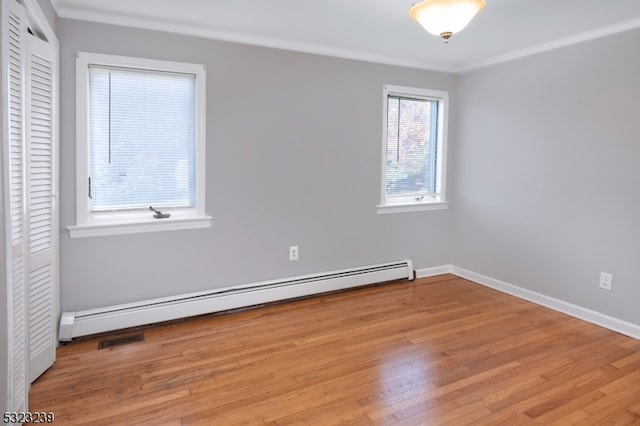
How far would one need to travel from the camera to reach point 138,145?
312 centimetres

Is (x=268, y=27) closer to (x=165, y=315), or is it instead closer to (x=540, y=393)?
(x=165, y=315)

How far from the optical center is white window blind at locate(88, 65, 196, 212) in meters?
2.99

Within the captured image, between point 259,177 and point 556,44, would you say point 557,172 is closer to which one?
point 556,44

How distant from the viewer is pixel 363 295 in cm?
396

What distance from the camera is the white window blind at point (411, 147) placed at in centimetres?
429

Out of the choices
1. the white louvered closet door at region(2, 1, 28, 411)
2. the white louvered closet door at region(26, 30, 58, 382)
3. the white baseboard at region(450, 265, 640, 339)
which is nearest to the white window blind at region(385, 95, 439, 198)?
the white baseboard at region(450, 265, 640, 339)

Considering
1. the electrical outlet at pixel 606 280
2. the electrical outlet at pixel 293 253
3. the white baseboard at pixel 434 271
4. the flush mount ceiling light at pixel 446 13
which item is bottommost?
the white baseboard at pixel 434 271

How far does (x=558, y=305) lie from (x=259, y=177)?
2782 millimetres

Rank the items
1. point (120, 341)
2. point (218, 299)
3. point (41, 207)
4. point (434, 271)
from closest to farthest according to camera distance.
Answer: point (41, 207), point (120, 341), point (218, 299), point (434, 271)

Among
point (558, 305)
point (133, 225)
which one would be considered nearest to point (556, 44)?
point (558, 305)

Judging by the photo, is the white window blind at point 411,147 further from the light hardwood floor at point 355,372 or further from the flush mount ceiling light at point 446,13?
the flush mount ceiling light at point 446,13

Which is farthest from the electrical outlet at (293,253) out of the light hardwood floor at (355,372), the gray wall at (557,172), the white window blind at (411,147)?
the gray wall at (557,172)

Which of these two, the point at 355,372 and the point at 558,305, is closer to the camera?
the point at 355,372

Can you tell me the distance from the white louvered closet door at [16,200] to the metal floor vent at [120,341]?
86 cm
